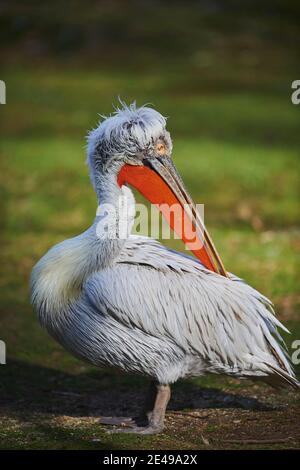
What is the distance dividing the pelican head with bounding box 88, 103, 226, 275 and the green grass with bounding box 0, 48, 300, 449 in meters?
1.19

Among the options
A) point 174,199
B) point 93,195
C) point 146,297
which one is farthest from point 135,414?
point 93,195

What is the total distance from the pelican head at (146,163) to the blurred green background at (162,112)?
65.6 inches

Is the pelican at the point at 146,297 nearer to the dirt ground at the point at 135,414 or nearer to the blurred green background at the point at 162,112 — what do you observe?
the dirt ground at the point at 135,414

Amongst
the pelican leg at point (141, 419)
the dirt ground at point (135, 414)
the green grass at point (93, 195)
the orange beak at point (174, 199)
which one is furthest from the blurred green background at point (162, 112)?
the orange beak at point (174, 199)

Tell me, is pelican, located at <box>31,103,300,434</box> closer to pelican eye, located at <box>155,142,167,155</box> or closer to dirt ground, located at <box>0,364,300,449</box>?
pelican eye, located at <box>155,142,167,155</box>

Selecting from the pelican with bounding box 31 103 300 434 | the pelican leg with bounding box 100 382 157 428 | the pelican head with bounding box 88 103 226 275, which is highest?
the pelican head with bounding box 88 103 226 275

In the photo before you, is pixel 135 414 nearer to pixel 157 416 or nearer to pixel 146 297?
pixel 157 416

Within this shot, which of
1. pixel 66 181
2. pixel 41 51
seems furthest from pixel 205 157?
pixel 41 51

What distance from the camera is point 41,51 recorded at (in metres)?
24.4

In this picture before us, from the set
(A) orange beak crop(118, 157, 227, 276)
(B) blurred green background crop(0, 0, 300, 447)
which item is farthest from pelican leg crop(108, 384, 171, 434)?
(A) orange beak crop(118, 157, 227, 276)

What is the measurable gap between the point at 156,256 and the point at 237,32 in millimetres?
22234

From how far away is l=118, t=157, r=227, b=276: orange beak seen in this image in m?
5.35

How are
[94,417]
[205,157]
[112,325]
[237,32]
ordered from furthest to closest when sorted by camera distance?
[237,32] < [205,157] < [94,417] < [112,325]
